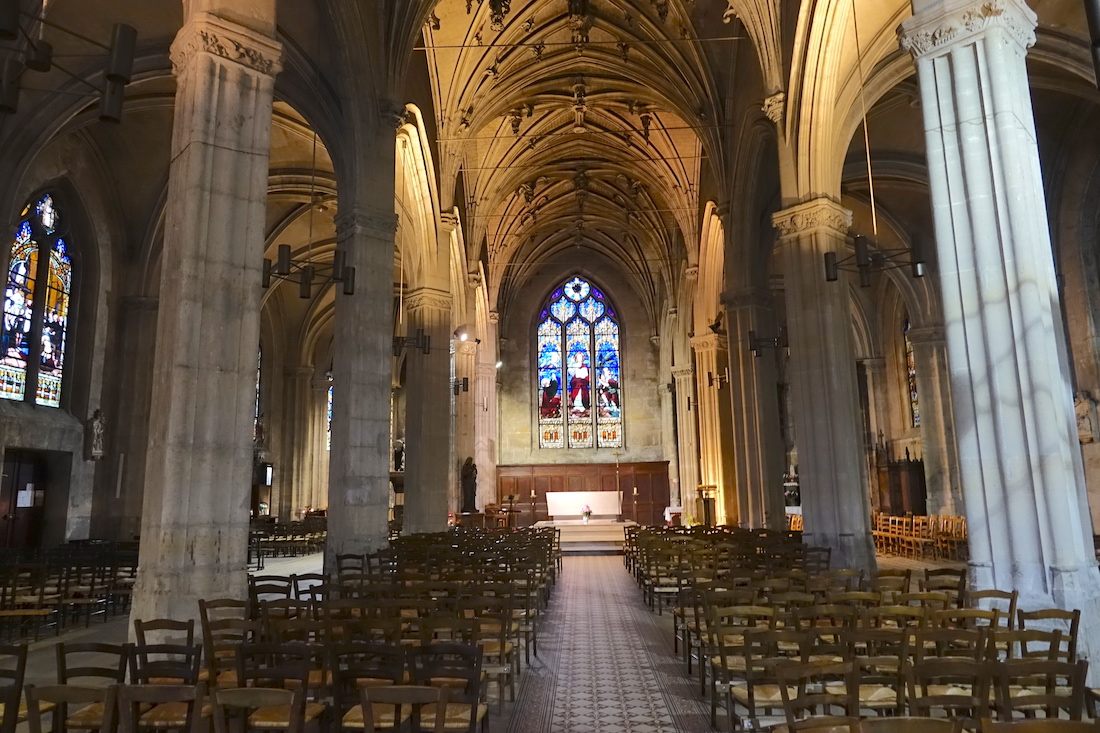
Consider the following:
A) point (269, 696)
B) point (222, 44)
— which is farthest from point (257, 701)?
point (222, 44)

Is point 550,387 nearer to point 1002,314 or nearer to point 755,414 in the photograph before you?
point 755,414

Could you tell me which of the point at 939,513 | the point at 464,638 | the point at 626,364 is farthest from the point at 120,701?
the point at 626,364

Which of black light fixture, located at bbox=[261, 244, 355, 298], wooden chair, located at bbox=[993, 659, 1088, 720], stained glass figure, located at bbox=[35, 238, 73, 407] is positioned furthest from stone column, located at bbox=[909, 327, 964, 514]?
stained glass figure, located at bbox=[35, 238, 73, 407]

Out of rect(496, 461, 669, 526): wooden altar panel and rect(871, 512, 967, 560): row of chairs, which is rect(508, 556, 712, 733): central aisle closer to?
rect(871, 512, 967, 560): row of chairs

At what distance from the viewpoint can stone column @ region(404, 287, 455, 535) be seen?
53.5ft

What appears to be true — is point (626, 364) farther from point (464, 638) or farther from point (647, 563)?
point (464, 638)

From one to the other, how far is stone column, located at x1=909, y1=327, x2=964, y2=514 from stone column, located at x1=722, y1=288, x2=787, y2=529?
7372mm

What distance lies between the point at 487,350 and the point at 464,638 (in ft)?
83.2

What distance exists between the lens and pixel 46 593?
354 inches

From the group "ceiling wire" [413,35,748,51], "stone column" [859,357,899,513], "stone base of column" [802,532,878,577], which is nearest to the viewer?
"stone base of column" [802,532,878,577]

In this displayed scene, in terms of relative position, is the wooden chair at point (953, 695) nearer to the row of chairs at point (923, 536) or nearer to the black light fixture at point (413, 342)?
the black light fixture at point (413, 342)

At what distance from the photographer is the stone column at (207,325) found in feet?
21.4

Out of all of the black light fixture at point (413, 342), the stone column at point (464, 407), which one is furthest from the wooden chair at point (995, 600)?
the stone column at point (464, 407)

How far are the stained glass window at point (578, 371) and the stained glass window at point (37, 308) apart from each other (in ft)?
71.4
